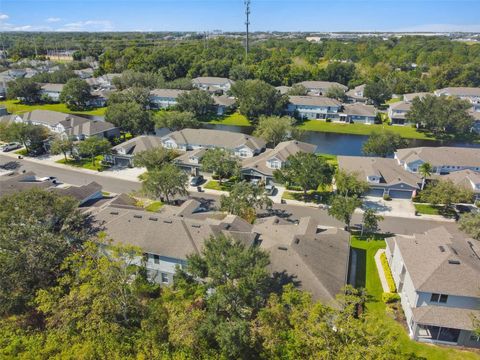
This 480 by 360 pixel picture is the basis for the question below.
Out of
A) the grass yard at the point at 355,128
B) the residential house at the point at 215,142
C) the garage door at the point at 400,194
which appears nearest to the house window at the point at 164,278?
the garage door at the point at 400,194

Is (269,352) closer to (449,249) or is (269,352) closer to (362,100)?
(449,249)

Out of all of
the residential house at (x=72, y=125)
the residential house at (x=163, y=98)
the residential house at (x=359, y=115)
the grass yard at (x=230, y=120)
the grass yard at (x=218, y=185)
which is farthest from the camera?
the residential house at (x=163, y=98)

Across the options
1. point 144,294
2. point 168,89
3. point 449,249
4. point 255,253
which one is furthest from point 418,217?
point 168,89

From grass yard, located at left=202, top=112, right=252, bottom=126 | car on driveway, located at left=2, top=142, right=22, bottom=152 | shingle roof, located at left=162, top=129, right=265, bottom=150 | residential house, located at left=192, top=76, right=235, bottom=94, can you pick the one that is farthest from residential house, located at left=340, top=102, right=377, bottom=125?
car on driveway, located at left=2, top=142, right=22, bottom=152

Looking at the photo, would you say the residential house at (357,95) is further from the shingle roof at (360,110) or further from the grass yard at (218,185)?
the grass yard at (218,185)

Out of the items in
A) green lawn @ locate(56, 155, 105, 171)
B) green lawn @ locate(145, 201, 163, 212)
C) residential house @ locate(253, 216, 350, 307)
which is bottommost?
green lawn @ locate(145, 201, 163, 212)

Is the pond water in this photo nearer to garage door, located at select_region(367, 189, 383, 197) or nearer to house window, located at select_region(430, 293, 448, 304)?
garage door, located at select_region(367, 189, 383, 197)

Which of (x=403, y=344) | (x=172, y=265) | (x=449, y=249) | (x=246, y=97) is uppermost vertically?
(x=246, y=97)
